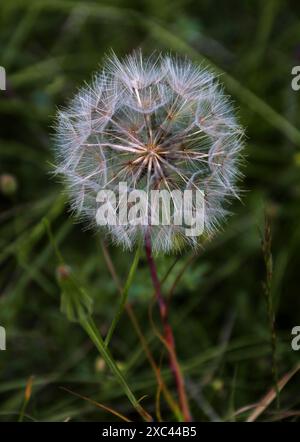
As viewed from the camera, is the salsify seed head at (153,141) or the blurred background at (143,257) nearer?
the salsify seed head at (153,141)

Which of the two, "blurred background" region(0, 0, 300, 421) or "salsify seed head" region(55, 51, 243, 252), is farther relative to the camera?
"blurred background" region(0, 0, 300, 421)

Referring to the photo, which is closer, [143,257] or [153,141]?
[153,141]

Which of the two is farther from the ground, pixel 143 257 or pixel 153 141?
pixel 153 141
